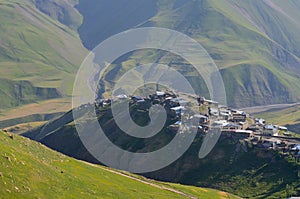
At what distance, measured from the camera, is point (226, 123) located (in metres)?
130

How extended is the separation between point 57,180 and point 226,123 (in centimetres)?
7405

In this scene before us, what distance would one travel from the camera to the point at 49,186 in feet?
194

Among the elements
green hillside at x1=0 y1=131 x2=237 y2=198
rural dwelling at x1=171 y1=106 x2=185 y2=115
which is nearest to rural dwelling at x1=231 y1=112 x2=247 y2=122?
rural dwelling at x1=171 y1=106 x2=185 y2=115

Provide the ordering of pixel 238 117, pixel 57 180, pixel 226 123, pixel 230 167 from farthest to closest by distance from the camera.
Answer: pixel 238 117 < pixel 226 123 < pixel 230 167 < pixel 57 180

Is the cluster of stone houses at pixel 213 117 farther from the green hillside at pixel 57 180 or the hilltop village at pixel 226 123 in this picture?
the green hillside at pixel 57 180

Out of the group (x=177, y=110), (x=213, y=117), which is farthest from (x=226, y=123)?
(x=177, y=110)

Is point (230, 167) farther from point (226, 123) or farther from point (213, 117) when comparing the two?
point (213, 117)

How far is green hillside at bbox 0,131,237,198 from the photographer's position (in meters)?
55.1

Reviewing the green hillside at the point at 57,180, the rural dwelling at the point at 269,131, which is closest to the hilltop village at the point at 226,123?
the rural dwelling at the point at 269,131

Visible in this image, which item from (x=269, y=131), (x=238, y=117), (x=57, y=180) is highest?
(x=238, y=117)

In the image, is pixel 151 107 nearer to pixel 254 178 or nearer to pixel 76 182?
pixel 254 178

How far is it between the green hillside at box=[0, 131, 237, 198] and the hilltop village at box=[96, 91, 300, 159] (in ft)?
76.4

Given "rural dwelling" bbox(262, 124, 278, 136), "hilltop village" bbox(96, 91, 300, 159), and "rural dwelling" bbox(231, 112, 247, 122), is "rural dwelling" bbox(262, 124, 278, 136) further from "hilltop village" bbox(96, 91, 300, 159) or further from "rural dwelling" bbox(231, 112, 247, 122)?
"rural dwelling" bbox(231, 112, 247, 122)

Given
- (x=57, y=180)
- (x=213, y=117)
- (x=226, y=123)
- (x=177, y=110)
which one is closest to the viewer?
(x=57, y=180)
